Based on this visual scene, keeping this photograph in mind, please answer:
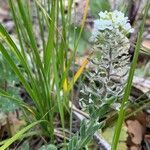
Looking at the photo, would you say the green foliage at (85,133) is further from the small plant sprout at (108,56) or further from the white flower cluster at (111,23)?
the white flower cluster at (111,23)

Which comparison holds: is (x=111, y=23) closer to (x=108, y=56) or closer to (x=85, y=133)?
(x=108, y=56)

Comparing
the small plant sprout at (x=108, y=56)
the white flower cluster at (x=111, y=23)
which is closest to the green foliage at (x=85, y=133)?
the small plant sprout at (x=108, y=56)

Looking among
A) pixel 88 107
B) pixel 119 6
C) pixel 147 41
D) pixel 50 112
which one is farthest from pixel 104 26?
pixel 147 41

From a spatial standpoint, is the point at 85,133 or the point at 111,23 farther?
the point at 85,133

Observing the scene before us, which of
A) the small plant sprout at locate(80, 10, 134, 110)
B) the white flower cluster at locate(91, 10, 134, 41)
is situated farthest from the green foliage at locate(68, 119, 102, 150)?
the white flower cluster at locate(91, 10, 134, 41)

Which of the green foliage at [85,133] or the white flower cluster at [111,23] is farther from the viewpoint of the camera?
the green foliage at [85,133]

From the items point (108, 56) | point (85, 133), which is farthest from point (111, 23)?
point (85, 133)

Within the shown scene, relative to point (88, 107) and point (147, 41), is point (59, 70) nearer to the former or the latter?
point (88, 107)

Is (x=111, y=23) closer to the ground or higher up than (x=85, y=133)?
higher up
